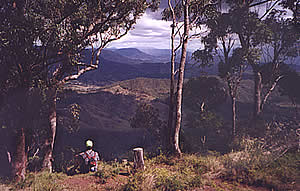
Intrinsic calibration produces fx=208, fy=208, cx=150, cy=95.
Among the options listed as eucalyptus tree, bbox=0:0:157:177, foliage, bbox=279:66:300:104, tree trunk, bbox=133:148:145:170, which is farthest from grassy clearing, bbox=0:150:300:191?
foliage, bbox=279:66:300:104

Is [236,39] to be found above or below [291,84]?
above

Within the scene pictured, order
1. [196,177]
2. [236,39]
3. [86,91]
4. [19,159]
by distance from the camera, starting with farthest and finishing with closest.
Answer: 1. [236,39]
2. [86,91]
3. [19,159]
4. [196,177]

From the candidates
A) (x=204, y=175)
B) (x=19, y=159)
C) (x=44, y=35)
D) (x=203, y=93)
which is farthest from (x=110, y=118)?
(x=204, y=175)

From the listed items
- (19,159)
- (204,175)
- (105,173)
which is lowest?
(19,159)

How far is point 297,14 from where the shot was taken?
48.3 ft

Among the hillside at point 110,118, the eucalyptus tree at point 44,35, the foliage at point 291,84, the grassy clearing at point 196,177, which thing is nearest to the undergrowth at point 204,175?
the grassy clearing at point 196,177

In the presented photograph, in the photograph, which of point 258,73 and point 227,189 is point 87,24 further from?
point 258,73

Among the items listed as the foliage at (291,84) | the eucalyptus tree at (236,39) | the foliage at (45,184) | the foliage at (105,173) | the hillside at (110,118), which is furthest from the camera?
the hillside at (110,118)

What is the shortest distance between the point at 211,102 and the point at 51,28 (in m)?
23.8

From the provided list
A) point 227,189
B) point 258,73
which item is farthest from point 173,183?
point 258,73

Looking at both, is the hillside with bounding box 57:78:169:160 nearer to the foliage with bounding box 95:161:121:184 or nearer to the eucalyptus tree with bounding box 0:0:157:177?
the eucalyptus tree with bounding box 0:0:157:177

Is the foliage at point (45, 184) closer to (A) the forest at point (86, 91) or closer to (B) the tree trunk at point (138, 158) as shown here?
(A) the forest at point (86, 91)

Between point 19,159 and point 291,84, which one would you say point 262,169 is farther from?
point 291,84

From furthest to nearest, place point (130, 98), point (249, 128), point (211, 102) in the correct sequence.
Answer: point (130, 98) < point (211, 102) < point (249, 128)
